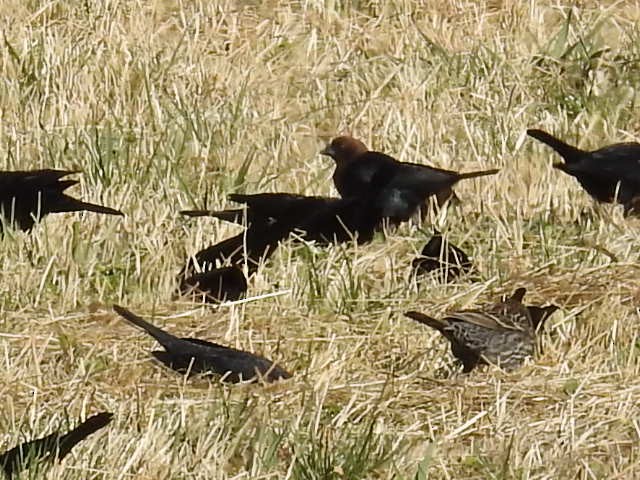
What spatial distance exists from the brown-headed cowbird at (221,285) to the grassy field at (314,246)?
56 millimetres

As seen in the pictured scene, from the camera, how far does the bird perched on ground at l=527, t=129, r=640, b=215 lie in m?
6.19

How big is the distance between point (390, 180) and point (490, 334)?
1.65 meters

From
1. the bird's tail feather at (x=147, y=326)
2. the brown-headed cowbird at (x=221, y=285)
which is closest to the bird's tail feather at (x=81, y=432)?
the bird's tail feather at (x=147, y=326)

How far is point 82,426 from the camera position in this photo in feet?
12.8

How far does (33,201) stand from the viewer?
19.1 feet

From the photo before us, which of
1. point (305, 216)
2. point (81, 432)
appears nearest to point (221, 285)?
point (305, 216)

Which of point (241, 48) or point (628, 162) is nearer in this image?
point (628, 162)

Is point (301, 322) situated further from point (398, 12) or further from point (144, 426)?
point (398, 12)

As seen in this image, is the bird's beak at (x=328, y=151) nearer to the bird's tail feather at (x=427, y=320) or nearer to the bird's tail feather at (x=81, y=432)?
the bird's tail feather at (x=427, y=320)

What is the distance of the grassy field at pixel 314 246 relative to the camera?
418 cm

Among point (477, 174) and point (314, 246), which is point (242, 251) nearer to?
point (314, 246)

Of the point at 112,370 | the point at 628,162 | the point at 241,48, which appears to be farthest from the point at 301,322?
the point at 241,48

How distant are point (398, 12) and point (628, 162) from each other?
2.11m

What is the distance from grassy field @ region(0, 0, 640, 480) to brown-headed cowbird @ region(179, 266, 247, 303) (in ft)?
0.18
